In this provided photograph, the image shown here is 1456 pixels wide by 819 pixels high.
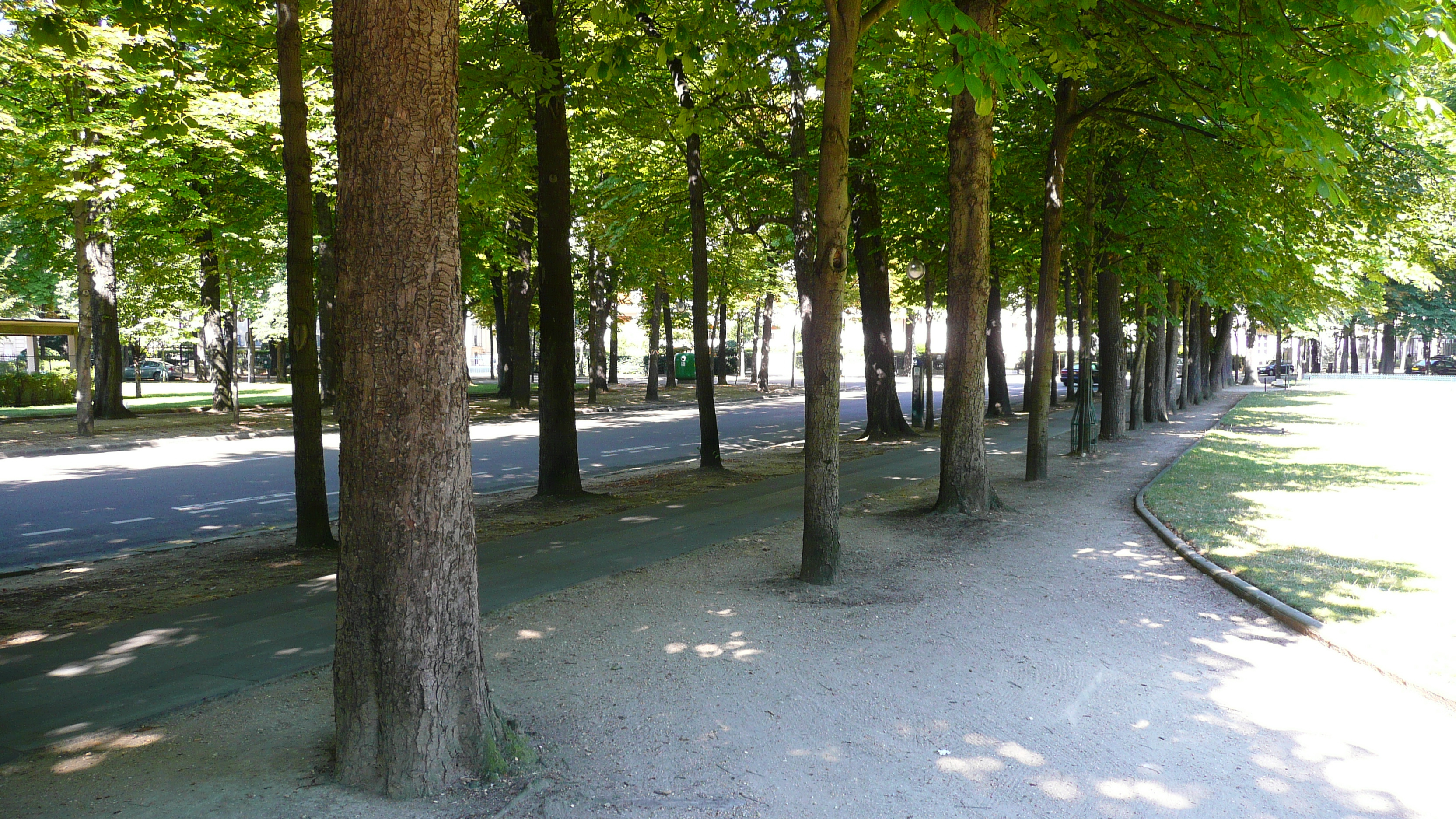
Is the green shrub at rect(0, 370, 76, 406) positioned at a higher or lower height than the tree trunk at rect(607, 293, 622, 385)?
lower

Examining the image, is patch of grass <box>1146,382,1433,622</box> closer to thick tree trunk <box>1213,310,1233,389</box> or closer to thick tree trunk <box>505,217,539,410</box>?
thick tree trunk <box>505,217,539,410</box>

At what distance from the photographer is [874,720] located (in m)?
4.85

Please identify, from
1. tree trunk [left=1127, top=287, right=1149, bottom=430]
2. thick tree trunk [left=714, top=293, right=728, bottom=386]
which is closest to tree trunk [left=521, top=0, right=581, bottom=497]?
tree trunk [left=1127, top=287, right=1149, bottom=430]

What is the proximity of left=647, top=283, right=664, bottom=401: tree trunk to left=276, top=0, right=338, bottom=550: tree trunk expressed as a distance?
24714mm

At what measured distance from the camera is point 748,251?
34.4 meters

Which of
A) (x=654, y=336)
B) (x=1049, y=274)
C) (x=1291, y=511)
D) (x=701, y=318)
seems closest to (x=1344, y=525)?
(x=1291, y=511)

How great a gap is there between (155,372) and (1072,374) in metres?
51.2

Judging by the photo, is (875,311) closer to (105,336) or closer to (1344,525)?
(1344,525)

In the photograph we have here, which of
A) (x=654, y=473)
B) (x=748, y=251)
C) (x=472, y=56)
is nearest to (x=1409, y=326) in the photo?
(x=748, y=251)

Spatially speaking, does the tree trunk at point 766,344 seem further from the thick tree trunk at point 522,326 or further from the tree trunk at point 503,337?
the thick tree trunk at point 522,326

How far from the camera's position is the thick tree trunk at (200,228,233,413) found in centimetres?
2561

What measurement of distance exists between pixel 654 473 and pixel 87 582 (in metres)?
8.58

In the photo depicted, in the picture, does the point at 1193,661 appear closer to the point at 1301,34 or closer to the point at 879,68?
the point at 1301,34

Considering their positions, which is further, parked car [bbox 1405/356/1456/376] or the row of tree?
parked car [bbox 1405/356/1456/376]
